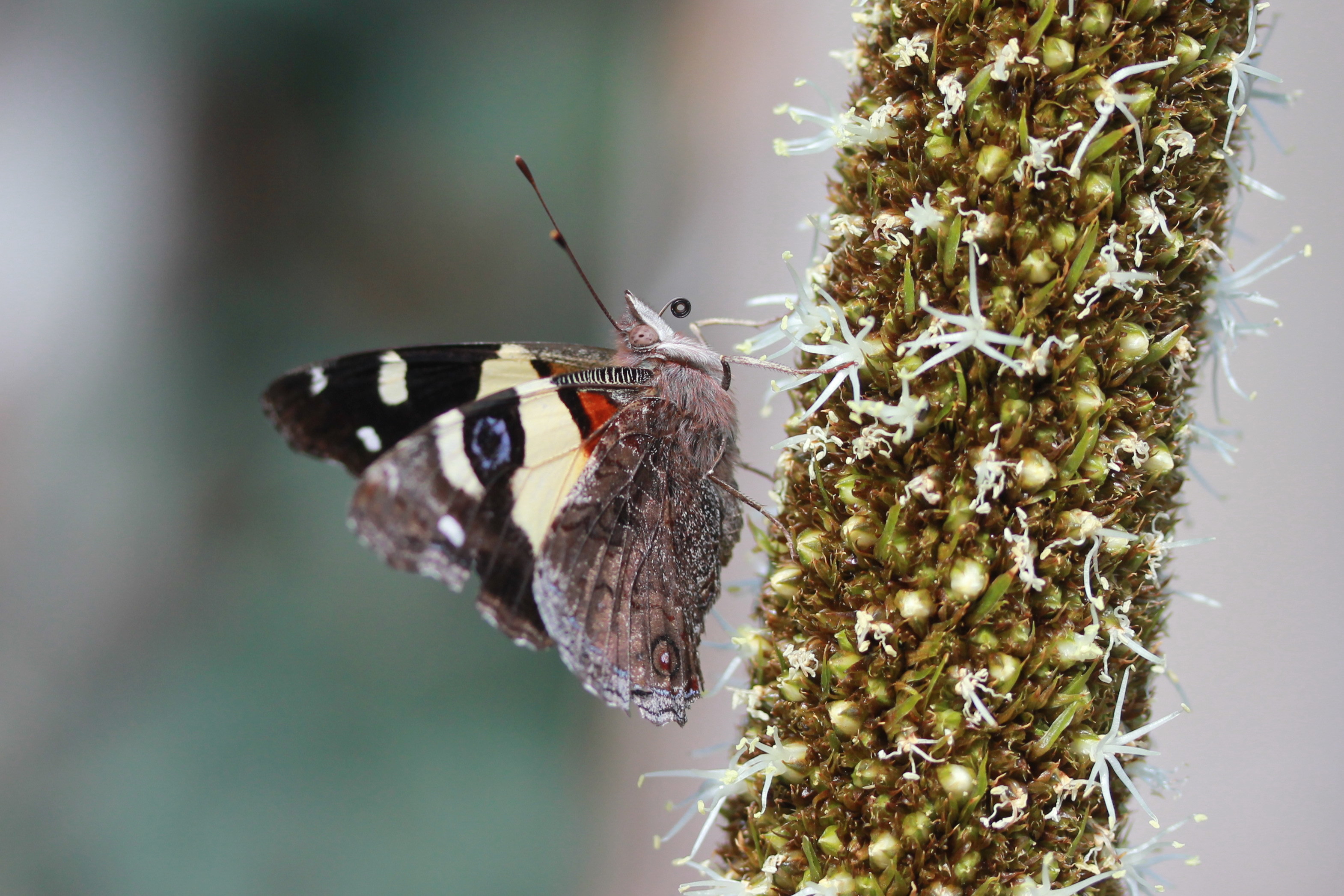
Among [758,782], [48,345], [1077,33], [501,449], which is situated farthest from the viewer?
[48,345]

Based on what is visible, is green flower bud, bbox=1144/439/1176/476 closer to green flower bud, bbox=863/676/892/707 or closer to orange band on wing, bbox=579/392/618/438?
green flower bud, bbox=863/676/892/707

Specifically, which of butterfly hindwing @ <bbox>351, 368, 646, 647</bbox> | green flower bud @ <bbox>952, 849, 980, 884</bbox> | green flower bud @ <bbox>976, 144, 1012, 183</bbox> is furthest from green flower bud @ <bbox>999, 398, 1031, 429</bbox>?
butterfly hindwing @ <bbox>351, 368, 646, 647</bbox>

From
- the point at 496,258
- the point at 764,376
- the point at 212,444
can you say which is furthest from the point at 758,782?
the point at 496,258

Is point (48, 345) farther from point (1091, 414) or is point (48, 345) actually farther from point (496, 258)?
point (1091, 414)

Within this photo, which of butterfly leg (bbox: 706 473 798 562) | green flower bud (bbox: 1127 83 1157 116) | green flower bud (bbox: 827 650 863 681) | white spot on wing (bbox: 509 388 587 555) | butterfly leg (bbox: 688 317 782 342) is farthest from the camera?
white spot on wing (bbox: 509 388 587 555)

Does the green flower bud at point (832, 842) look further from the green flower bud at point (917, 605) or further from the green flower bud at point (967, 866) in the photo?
the green flower bud at point (917, 605)

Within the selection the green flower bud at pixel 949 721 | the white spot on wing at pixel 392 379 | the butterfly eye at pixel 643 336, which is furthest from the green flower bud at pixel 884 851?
the white spot on wing at pixel 392 379

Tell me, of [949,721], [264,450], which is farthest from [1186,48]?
[264,450]
